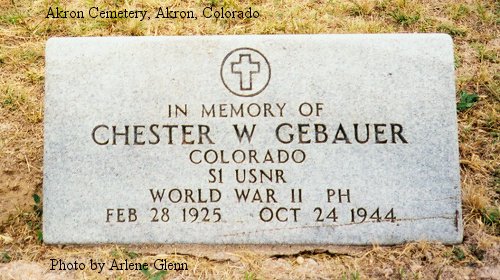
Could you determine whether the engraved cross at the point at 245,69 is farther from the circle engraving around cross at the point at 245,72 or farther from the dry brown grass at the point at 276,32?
the dry brown grass at the point at 276,32

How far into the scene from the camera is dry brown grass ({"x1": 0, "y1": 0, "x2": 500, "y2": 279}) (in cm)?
262

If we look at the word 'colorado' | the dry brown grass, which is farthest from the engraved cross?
the dry brown grass

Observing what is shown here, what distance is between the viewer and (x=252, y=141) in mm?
2727

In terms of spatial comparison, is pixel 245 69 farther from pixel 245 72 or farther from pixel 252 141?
pixel 252 141

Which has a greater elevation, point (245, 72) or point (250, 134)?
point (245, 72)

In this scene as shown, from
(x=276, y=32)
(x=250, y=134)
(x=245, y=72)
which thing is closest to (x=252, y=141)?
(x=250, y=134)

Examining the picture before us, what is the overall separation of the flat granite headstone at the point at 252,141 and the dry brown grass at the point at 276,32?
96 millimetres

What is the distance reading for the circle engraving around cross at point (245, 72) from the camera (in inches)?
109

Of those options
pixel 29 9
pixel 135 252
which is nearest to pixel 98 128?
pixel 135 252

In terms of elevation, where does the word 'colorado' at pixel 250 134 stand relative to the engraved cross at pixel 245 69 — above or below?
below

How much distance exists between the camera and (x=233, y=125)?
2742 millimetres

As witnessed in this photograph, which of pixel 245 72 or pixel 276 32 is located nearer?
pixel 245 72

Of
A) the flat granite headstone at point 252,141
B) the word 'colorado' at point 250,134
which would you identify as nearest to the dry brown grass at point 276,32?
the flat granite headstone at point 252,141

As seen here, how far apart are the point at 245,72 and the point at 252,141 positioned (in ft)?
A: 1.30
